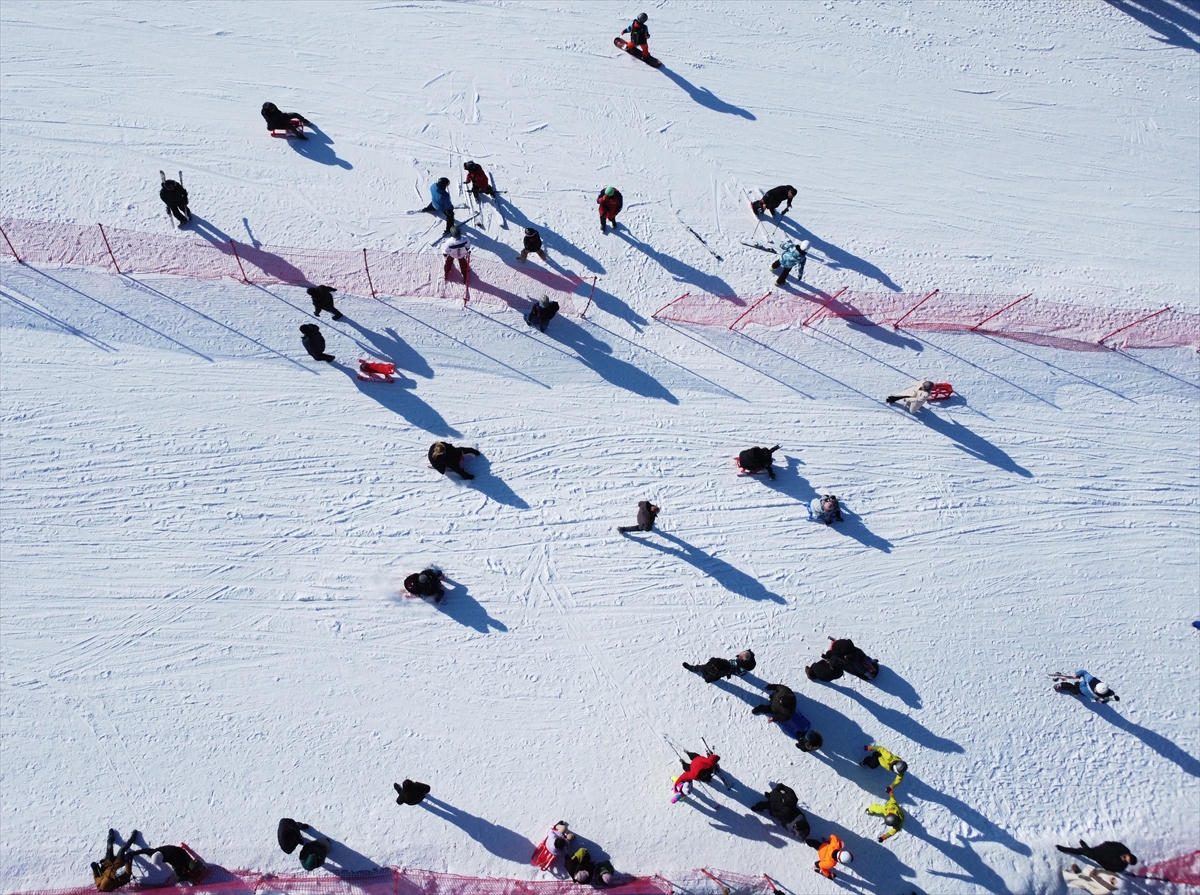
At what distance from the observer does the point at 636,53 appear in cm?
1287

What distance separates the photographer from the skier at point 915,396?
Answer: 1088cm

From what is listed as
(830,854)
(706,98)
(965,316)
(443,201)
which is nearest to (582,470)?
(443,201)

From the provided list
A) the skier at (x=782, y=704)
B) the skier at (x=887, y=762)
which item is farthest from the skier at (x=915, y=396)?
the skier at (x=887, y=762)

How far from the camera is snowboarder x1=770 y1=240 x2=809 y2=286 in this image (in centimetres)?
1121

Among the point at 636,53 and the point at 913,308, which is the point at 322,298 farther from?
the point at 913,308

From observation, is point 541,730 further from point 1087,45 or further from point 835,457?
point 1087,45

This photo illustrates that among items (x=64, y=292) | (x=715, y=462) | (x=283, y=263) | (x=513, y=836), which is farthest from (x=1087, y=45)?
(x=64, y=292)

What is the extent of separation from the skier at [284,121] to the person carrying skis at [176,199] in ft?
6.31

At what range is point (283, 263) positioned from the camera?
37.2 feet

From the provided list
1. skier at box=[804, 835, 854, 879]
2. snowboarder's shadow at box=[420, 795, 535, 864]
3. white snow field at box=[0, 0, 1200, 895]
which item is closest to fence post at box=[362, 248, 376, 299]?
white snow field at box=[0, 0, 1200, 895]

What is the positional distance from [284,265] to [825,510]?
10.2 m

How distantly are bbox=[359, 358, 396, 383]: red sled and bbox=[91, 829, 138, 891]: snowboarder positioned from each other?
7416mm

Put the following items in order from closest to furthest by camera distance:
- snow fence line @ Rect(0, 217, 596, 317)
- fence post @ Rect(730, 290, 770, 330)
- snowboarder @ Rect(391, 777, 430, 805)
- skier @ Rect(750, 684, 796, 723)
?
snowboarder @ Rect(391, 777, 430, 805) → skier @ Rect(750, 684, 796, 723) → snow fence line @ Rect(0, 217, 596, 317) → fence post @ Rect(730, 290, 770, 330)

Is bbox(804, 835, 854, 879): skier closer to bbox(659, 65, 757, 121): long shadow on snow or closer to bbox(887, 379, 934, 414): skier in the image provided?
bbox(887, 379, 934, 414): skier
